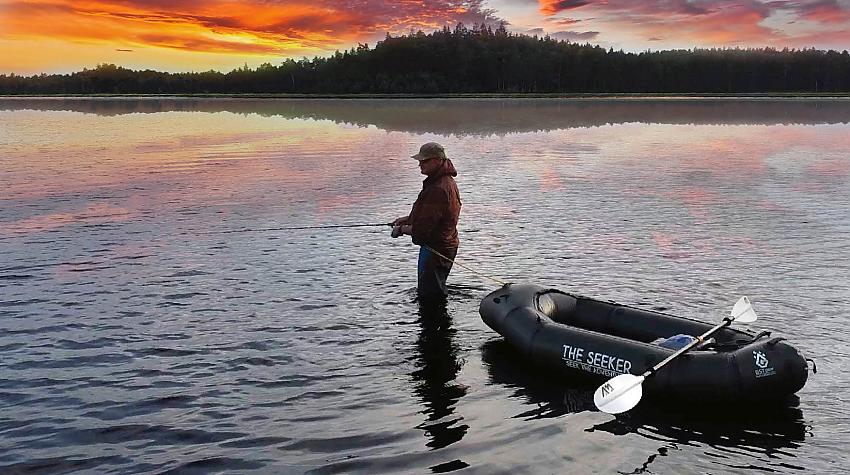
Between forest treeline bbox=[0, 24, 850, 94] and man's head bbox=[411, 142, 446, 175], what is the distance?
154271 millimetres

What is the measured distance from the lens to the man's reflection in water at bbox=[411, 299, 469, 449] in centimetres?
886

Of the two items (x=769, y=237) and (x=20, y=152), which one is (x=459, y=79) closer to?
(x=20, y=152)

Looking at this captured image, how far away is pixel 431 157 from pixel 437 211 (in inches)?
34.3

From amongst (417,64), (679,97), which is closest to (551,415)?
(679,97)

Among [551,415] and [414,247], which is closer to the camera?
[551,415]

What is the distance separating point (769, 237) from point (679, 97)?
14361 centimetres

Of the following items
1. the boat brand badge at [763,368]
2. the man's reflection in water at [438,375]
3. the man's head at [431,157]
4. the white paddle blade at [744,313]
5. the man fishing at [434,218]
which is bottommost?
the man's reflection in water at [438,375]

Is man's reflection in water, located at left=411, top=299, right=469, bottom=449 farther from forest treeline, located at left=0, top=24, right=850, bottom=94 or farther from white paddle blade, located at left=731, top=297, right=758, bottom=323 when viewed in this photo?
forest treeline, located at left=0, top=24, right=850, bottom=94

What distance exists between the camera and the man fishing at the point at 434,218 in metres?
12.6

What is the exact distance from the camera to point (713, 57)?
168m

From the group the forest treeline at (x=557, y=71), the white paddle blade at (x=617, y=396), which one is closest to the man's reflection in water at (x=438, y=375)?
the white paddle blade at (x=617, y=396)

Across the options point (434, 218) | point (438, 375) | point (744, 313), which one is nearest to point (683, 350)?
point (744, 313)

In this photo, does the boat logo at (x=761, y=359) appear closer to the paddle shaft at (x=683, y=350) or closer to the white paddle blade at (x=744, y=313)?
the paddle shaft at (x=683, y=350)

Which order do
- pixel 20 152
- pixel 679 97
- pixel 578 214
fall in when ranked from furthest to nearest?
pixel 679 97 < pixel 20 152 < pixel 578 214
